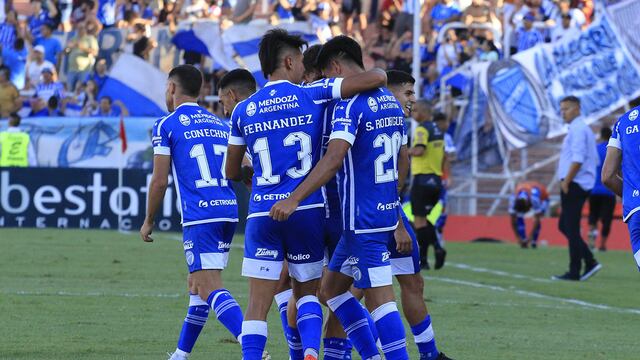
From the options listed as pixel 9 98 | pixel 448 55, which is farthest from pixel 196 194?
pixel 9 98

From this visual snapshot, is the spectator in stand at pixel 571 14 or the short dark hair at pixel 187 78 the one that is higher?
the spectator in stand at pixel 571 14

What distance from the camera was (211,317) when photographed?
13.4m

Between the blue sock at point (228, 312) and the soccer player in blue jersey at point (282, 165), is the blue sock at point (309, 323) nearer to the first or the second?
the soccer player in blue jersey at point (282, 165)

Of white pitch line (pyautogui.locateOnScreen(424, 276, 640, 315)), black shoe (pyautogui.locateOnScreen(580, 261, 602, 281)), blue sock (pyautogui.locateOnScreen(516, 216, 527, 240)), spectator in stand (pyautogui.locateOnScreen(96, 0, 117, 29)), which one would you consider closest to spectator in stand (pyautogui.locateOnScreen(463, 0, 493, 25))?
blue sock (pyautogui.locateOnScreen(516, 216, 527, 240))

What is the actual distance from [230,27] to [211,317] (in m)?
16.4

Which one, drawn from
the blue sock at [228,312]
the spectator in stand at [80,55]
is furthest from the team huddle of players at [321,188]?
the spectator in stand at [80,55]

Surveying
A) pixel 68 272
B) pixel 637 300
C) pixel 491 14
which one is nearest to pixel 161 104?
pixel 491 14

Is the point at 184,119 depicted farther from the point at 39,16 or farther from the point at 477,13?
the point at 39,16

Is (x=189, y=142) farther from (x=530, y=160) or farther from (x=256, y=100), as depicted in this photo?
(x=530, y=160)

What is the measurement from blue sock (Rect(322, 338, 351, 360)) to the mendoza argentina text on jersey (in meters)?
1.34

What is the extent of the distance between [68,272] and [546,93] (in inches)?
510

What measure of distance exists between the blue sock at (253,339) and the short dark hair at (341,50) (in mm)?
1647

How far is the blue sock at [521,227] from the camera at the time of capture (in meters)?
26.4

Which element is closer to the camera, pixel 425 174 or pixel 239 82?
pixel 239 82
